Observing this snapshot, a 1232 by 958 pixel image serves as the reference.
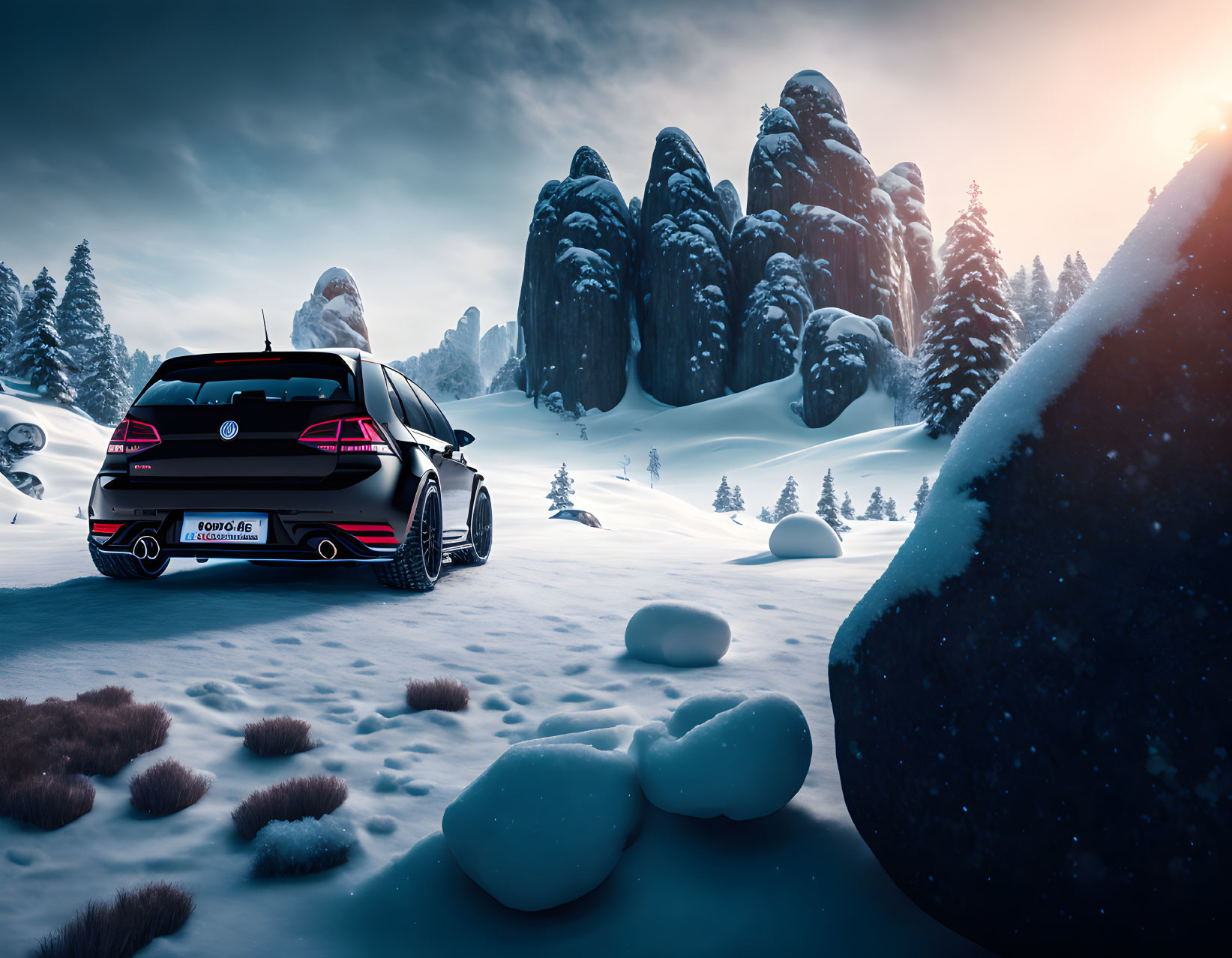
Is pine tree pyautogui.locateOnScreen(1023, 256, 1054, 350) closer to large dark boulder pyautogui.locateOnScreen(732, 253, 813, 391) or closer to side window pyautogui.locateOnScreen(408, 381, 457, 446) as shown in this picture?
large dark boulder pyautogui.locateOnScreen(732, 253, 813, 391)

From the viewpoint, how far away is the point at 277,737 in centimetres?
239

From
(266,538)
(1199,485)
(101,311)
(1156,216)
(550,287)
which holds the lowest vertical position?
(266,538)

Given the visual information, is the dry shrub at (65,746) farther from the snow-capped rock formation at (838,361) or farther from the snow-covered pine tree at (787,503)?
the snow-capped rock formation at (838,361)

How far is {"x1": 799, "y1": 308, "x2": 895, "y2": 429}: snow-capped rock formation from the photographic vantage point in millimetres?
40656

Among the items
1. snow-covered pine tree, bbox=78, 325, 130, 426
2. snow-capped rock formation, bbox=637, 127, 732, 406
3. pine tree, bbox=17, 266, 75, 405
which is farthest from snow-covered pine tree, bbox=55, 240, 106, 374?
snow-capped rock formation, bbox=637, 127, 732, 406

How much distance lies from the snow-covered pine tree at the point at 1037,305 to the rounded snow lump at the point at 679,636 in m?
Result: 52.2

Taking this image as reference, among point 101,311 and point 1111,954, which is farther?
point 101,311

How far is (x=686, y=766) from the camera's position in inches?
75.6

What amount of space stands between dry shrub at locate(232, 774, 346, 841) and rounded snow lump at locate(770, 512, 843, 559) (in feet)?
24.6

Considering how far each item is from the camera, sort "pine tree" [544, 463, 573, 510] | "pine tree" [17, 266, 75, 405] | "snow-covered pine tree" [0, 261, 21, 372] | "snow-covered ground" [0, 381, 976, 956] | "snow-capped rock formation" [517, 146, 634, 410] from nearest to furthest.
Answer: "snow-covered ground" [0, 381, 976, 956]
"pine tree" [544, 463, 573, 510]
"pine tree" [17, 266, 75, 405]
"snow-covered pine tree" [0, 261, 21, 372]
"snow-capped rock formation" [517, 146, 634, 410]

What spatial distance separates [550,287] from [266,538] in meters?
52.3

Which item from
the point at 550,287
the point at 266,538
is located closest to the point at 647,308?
the point at 550,287

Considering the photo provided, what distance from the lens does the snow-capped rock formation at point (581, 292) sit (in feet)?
172

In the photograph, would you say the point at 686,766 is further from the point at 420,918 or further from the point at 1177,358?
the point at 1177,358
